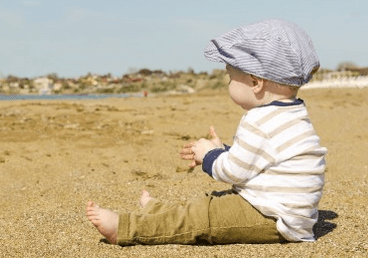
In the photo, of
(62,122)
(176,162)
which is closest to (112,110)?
(62,122)

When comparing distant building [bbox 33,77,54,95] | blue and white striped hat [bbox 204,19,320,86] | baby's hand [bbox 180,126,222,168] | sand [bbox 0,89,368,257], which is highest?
blue and white striped hat [bbox 204,19,320,86]

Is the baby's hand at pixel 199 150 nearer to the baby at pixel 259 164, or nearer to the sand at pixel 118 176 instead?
the baby at pixel 259 164

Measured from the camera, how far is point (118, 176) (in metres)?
3.85

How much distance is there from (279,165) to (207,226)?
0.42 meters

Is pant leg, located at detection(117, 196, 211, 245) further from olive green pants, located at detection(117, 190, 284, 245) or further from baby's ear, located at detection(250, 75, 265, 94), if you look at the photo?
baby's ear, located at detection(250, 75, 265, 94)

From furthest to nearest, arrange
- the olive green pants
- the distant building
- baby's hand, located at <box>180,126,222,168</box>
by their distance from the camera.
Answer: the distant building, baby's hand, located at <box>180,126,222,168</box>, the olive green pants

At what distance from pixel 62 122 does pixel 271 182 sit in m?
5.46

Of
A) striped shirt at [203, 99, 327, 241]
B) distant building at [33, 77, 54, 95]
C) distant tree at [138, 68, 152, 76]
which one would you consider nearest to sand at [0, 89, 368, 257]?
striped shirt at [203, 99, 327, 241]

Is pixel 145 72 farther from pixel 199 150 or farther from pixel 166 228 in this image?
pixel 166 228

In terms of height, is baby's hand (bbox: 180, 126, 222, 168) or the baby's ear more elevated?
the baby's ear

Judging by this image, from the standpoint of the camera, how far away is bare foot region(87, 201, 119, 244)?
2158 millimetres

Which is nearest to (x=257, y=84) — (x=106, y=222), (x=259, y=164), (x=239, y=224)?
(x=259, y=164)

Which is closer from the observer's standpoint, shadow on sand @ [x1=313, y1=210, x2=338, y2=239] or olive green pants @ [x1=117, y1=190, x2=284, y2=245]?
olive green pants @ [x1=117, y1=190, x2=284, y2=245]

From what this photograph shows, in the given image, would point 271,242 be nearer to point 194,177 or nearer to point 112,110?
point 194,177
